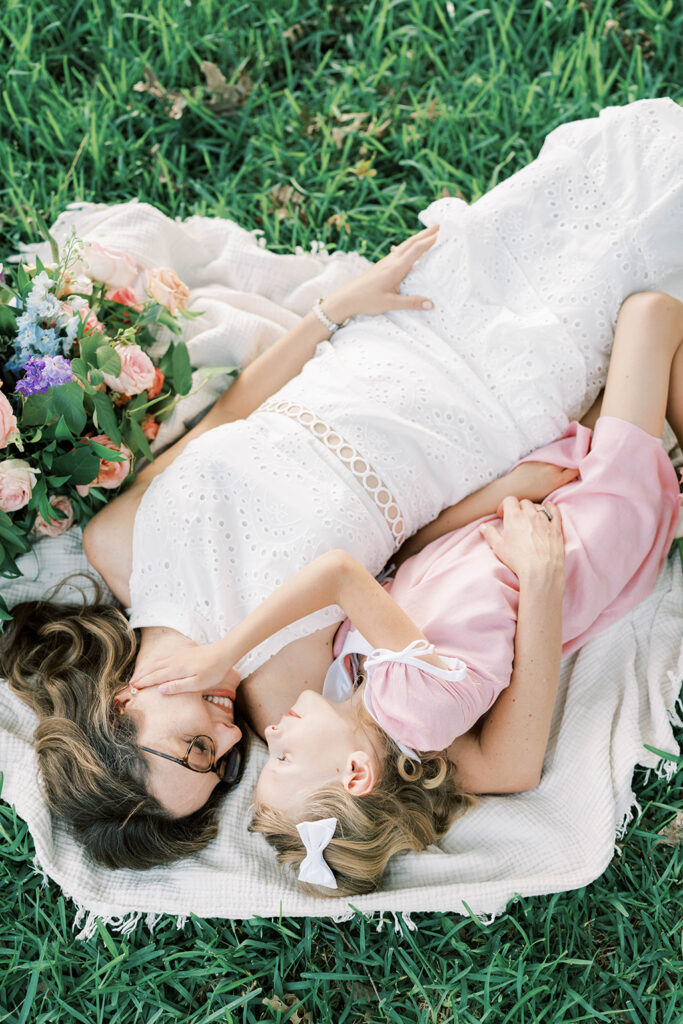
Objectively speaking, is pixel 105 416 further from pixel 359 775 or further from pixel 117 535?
pixel 359 775

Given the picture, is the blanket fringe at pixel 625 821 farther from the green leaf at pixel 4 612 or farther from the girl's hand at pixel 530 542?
the green leaf at pixel 4 612

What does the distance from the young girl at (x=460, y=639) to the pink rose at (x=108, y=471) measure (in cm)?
66

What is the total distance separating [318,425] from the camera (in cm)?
287

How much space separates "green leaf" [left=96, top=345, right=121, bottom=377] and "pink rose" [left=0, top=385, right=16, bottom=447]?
34cm

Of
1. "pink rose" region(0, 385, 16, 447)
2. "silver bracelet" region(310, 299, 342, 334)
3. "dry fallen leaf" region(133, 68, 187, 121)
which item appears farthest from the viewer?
"dry fallen leaf" region(133, 68, 187, 121)

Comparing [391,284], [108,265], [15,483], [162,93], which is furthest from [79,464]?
[162,93]

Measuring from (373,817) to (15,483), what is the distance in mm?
1427

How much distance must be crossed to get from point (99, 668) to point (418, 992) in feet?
4.62

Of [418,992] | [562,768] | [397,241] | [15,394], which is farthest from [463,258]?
[418,992]

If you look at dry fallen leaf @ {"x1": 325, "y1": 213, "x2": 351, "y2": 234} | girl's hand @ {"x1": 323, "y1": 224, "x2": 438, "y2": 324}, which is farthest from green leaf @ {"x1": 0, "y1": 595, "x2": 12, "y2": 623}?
dry fallen leaf @ {"x1": 325, "y1": 213, "x2": 351, "y2": 234}

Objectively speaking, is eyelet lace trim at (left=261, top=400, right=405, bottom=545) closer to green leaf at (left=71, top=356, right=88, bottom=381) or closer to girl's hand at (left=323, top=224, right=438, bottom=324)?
girl's hand at (left=323, top=224, right=438, bottom=324)

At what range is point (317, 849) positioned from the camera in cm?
249

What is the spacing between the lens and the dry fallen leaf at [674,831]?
2.82m

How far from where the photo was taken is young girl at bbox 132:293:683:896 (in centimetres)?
250
